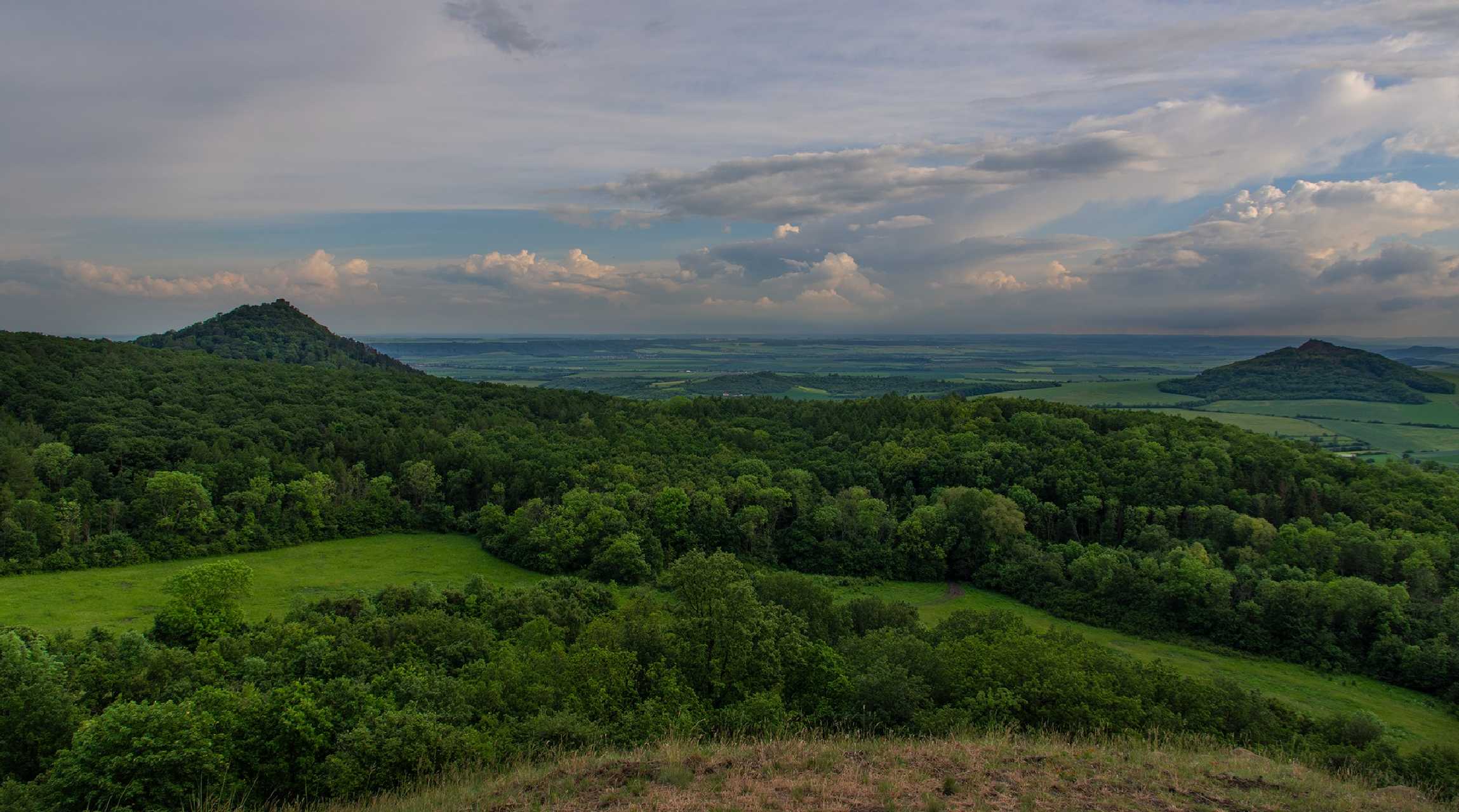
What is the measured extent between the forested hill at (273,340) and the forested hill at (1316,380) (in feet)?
539

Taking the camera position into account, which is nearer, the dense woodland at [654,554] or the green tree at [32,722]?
the green tree at [32,722]

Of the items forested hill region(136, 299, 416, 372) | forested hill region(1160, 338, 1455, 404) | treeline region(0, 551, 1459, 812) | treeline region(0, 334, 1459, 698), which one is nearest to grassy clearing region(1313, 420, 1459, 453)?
forested hill region(1160, 338, 1455, 404)

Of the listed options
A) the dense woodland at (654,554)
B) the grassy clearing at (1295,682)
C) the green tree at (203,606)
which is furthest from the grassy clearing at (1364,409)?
the green tree at (203,606)

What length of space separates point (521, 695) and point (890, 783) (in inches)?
435

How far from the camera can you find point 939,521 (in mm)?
50938

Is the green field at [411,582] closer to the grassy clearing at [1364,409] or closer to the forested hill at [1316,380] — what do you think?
the grassy clearing at [1364,409]

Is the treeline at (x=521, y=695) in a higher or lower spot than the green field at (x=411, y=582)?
higher

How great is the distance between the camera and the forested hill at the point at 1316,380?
137m

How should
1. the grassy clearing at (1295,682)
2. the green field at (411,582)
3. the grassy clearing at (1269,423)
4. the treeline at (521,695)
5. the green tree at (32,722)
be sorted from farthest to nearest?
the grassy clearing at (1269,423) < the green field at (411,582) < the grassy clearing at (1295,682) < the green tree at (32,722) < the treeline at (521,695)

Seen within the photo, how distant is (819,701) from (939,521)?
1282 inches

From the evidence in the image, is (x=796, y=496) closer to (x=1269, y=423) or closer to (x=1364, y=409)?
(x=1269, y=423)

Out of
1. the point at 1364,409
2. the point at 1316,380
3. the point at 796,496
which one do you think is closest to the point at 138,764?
the point at 796,496

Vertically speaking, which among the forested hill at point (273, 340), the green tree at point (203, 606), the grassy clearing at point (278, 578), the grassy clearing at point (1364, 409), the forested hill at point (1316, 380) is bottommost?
the grassy clearing at point (278, 578)

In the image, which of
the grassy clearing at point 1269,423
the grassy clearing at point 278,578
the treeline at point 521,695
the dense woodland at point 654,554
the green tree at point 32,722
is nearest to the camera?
the treeline at point 521,695
